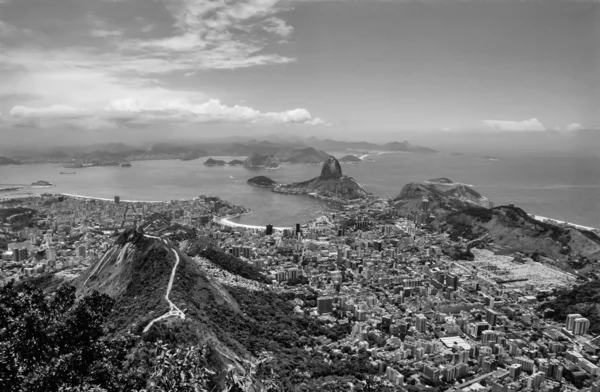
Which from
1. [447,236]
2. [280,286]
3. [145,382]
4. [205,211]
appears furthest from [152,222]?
[145,382]

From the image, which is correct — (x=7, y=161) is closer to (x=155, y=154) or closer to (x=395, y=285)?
(x=155, y=154)

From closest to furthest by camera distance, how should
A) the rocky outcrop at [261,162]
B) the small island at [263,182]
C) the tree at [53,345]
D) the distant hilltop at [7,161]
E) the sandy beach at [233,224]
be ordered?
1. the tree at [53,345]
2. the sandy beach at [233,224]
3. the small island at [263,182]
4. the distant hilltop at [7,161]
5. the rocky outcrop at [261,162]

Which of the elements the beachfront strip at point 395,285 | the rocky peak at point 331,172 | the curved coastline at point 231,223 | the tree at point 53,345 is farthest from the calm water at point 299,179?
the tree at point 53,345

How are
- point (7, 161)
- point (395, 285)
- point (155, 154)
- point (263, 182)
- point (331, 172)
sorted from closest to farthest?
point (395, 285)
point (331, 172)
point (263, 182)
point (7, 161)
point (155, 154)

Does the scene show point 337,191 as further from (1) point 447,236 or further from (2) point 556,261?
(2) point 556,261

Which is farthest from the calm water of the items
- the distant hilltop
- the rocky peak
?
the rocky peak

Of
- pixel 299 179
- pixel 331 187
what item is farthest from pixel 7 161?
pixel 331 187

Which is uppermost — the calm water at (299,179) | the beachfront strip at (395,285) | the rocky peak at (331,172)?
the rocky peak at (331,172)

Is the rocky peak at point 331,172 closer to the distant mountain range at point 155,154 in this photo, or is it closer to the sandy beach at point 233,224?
the sandy beach at point 233,224
